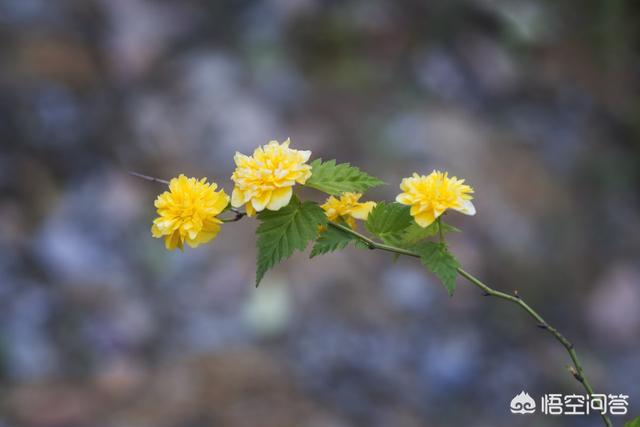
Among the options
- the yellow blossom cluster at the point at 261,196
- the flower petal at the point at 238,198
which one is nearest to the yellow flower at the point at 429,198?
the yellow blossom cluster at the point at 261,196

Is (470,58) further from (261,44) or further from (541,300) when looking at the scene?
(541,300)

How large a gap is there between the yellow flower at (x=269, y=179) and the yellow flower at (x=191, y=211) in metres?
0.02

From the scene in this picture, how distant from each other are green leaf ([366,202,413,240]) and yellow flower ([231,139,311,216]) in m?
0.07

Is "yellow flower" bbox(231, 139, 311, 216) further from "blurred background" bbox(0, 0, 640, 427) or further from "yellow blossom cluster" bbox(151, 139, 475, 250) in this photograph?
"blurred background" bbox(0, 0, 640, 427)

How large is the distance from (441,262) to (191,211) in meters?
0.19

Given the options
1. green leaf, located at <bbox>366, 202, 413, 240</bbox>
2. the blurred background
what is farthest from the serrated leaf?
the blurred background

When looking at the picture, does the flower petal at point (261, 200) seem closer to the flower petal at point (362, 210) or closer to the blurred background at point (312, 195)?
the flower petal at point (362, 210)

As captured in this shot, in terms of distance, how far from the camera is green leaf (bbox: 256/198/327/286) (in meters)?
0.53

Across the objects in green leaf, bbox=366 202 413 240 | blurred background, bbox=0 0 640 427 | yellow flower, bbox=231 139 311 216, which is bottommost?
yellow flower, bbox=231 139 311 216

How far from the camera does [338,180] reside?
1.81 feet

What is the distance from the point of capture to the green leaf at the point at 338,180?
54 cm

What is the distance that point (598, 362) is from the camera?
6.57 ft

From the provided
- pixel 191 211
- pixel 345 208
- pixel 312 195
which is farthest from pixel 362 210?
pixel 312 195

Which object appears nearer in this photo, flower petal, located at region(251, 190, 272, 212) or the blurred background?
flower petal, located at region(251, 190, 272, 212)
